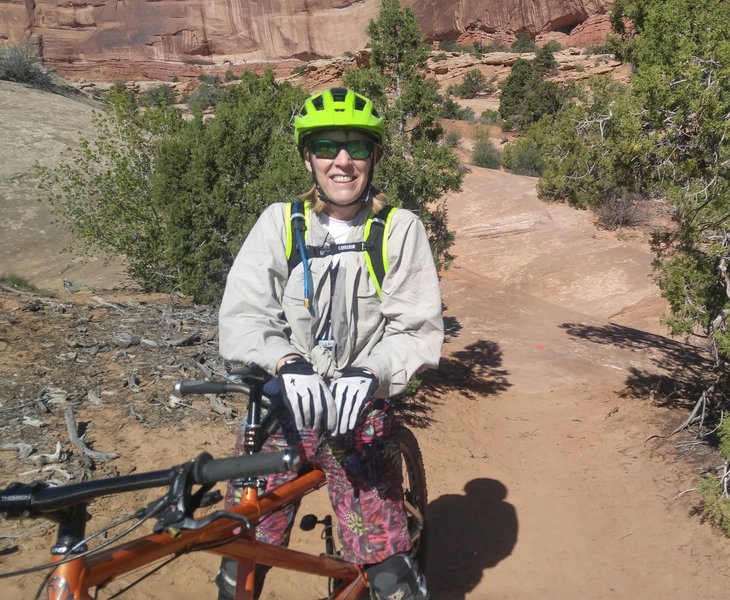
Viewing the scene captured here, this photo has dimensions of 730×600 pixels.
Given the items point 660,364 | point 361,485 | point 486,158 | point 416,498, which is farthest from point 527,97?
point 361,485

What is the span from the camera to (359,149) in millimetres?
2129

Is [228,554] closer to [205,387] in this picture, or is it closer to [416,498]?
[205,387]

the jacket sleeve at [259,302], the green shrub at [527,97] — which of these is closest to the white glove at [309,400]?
Result: the jacket sleeve at [259,302]

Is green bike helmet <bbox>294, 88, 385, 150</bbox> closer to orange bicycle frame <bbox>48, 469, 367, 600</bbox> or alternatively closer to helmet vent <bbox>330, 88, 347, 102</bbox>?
helmet vent <bbox>330, 88, 347, 102</bbox>

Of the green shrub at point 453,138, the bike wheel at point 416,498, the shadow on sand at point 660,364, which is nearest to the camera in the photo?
the bike wheel at point 416,498

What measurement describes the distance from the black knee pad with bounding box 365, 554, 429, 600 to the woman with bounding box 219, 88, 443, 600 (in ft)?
0.36

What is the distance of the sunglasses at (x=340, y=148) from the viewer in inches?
83.5

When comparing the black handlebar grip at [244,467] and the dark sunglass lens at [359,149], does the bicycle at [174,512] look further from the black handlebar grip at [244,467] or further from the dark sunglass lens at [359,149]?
the dark sunglass lens at [359,149]

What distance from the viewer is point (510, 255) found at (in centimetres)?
1341

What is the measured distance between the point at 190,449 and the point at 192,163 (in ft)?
11.5

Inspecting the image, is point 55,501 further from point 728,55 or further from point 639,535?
point 728,55

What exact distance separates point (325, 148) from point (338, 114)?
0.40 feet

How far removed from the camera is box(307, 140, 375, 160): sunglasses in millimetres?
2121

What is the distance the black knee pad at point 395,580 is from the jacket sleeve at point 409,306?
686 mm
